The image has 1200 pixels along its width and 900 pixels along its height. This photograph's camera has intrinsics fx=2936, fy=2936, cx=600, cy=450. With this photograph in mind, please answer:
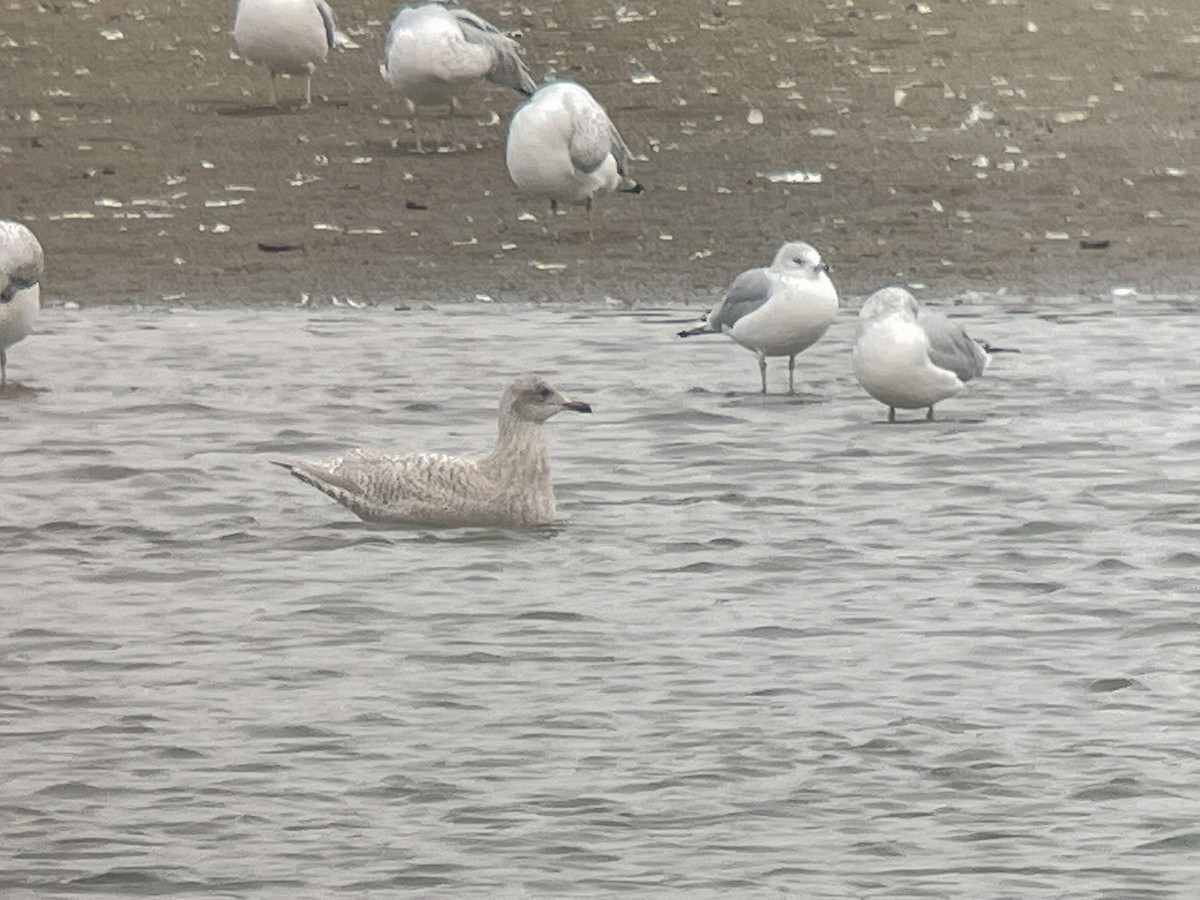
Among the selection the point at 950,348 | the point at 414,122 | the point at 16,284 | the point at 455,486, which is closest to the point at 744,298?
the point at 950,348

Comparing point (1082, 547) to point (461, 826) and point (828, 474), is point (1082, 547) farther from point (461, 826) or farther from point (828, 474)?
→ point (461, 826)

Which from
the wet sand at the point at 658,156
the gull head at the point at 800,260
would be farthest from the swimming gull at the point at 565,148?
the gull head at the point at 800,260

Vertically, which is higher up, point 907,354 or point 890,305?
point 890,305

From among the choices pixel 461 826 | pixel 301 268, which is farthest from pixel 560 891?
pixel 301 268

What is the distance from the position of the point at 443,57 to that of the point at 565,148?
2450mm

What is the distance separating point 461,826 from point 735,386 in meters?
7.09

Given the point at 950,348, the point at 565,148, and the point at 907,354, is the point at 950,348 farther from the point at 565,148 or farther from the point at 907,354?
the point at 565,148

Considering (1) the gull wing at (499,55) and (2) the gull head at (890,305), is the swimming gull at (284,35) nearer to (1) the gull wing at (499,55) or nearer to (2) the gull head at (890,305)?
(1) the gull wing at (499,55)

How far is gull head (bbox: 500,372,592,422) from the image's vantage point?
11508 millimetres

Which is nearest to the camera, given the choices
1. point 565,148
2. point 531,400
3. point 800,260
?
point 531,400

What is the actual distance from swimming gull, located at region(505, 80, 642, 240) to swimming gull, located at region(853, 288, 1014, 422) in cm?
486

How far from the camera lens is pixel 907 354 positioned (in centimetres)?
1278

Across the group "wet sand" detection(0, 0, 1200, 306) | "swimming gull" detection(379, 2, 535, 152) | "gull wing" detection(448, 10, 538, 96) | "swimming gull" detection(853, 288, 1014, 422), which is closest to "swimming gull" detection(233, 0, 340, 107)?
"wet sand" detection(0, 0, 1200, 306)

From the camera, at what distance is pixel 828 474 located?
12.0 meters
